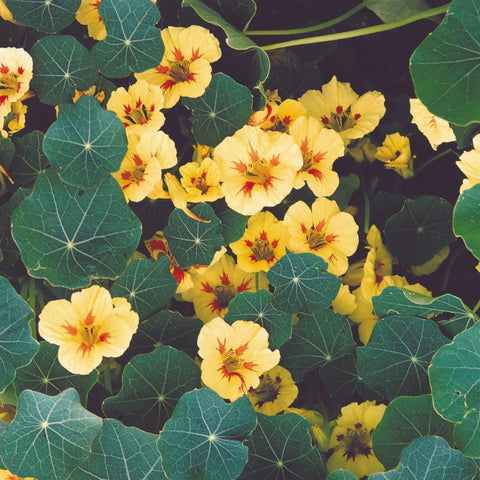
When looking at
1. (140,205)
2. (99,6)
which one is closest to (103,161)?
(140,205)

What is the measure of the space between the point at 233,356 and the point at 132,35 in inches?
22.8

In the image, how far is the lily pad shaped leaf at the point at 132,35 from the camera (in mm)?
1172

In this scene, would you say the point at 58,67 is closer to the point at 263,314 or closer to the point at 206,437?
the point at 263,314

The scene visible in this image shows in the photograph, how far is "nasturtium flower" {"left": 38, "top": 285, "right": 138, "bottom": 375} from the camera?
1.07 metres

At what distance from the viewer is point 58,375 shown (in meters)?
1.17

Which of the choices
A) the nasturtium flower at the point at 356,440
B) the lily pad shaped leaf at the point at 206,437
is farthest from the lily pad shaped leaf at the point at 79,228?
the nasturtium flower at the point at 356,440

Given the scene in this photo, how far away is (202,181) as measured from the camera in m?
1.20

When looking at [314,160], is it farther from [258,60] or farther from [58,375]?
[58,375]

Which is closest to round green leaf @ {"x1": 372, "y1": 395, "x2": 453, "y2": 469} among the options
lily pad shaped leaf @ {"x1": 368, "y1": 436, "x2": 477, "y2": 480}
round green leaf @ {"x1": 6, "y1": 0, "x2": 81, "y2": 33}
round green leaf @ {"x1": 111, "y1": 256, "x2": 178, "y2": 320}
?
lily pad shaped leaf @ {"x1": 368, "y1": 436, "x2": 477, "y2": 480}

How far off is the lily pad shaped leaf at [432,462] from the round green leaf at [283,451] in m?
0.15

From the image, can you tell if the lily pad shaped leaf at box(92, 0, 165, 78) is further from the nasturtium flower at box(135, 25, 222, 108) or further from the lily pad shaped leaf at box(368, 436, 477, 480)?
the lily pad shaped leaf at box(368, 436, 477, 480)

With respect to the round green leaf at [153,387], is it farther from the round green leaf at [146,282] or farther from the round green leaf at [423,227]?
the round green leaf at [423,227]

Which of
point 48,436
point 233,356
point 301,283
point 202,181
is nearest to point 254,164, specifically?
point 202,181

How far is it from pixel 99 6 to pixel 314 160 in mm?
462
